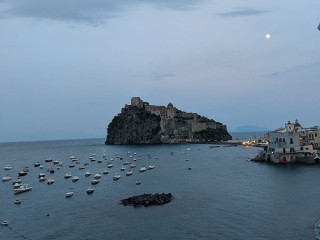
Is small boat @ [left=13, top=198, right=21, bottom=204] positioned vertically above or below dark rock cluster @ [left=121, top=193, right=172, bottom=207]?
below

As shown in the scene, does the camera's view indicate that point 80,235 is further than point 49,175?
No

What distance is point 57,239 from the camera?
3991 cm

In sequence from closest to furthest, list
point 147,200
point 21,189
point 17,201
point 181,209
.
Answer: point 181,209 → point 147,200 → point 17,201 → point 21,189

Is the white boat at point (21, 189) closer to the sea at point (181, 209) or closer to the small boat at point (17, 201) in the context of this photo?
the sea at point (181, 209)

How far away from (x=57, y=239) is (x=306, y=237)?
25.0m

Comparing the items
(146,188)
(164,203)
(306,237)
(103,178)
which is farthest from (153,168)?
(306,237)

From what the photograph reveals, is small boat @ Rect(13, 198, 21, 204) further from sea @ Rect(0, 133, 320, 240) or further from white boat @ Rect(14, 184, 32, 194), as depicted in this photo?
white boat @ Rect(14, 184, 32, 194)

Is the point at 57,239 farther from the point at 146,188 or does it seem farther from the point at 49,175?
the point at 49,175

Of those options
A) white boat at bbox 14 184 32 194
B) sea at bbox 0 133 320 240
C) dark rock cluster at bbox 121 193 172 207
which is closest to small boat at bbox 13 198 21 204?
sea at bbox 0 133 320 240

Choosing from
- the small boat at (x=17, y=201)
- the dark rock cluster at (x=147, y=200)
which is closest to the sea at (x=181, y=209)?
the small boat at (x=17, y=201)

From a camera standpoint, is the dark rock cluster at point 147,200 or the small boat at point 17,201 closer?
the dark rock cluster at point 147,200

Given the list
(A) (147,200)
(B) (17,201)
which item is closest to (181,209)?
(A) (147,200)

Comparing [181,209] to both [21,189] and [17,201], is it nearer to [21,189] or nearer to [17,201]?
[17,201]

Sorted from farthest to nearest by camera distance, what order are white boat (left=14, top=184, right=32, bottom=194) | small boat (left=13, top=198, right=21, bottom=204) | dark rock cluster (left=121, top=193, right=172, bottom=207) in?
white boat (left=14, top=184, right=32, bottom=194) → small boat (left=13, top=198, right=21, bottom=204) → dark rock cluster (left=121, top=193, right=172, bottom=207)
